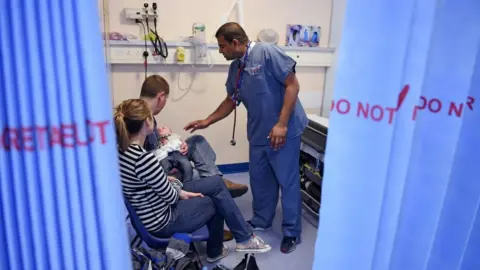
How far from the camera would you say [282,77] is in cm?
211

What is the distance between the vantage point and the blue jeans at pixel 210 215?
1720 mm

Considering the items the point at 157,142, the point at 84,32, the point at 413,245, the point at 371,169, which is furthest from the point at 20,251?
the point at 157,142

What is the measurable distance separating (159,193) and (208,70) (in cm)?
179

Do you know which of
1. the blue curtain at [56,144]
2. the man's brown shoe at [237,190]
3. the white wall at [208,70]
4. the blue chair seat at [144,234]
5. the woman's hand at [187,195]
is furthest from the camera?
the white wall at [208,70]

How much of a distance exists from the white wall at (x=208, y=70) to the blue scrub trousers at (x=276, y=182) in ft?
3.51

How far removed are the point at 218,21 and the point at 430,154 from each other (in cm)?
260

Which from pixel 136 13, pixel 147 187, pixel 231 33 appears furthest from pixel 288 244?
pixel 136 13

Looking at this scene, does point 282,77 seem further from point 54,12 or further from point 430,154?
point 54,12

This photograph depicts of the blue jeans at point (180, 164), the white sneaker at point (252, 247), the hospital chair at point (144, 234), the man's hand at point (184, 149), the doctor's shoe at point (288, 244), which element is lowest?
the doctor's shoe at point (288, 244)

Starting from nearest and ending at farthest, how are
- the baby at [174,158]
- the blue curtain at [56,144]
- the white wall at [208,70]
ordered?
the blue curtain at [56,144] → the baby at [174,158] → the white wall at [208,70]

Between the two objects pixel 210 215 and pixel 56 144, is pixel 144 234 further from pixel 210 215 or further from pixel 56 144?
pixel 56 144

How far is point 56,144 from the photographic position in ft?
1.87

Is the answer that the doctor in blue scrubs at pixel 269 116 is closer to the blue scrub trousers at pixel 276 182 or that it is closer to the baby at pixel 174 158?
the blue scrub trousers at pixel 276 182

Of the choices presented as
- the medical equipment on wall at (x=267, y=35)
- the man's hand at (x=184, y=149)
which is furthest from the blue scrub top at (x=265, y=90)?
the medical equipment on wall at (x=267, y=35)
